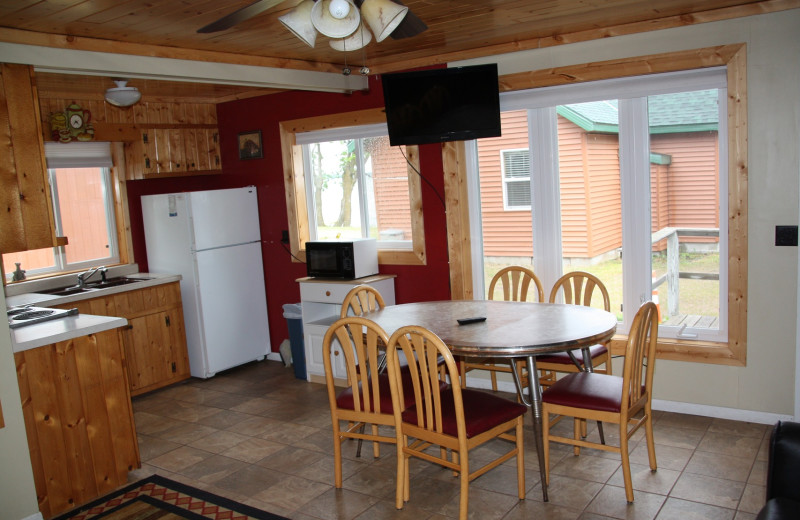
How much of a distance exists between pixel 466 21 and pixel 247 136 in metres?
2.82

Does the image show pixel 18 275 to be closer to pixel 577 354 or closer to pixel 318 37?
pixel 318 37

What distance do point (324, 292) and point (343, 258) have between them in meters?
0.31

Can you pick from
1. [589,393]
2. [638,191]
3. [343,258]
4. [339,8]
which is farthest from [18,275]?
[638,191]

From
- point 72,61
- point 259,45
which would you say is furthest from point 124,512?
point 259,45

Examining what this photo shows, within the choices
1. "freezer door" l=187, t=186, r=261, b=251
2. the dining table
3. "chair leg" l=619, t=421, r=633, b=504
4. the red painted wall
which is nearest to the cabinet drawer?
the red painted wall

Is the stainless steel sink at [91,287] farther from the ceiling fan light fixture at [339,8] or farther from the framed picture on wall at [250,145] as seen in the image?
the ceiling fan light fixture at [339,8]

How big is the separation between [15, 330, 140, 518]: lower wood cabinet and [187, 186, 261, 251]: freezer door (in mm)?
1901

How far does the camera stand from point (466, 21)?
3695mm

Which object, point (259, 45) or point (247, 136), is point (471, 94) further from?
point (247, 136)

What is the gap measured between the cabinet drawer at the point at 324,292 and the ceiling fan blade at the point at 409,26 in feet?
8.12

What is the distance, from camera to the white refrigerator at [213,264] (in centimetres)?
538

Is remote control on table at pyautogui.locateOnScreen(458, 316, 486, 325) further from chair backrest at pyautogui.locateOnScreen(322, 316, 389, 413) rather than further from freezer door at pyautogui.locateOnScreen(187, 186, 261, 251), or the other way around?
freezer door at pyautogui.locateOnScreen(187, 186, 261, 251)

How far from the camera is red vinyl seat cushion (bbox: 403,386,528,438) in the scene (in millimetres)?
2908

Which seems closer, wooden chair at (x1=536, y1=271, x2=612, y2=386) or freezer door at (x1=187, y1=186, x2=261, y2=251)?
wooden chair at (x1=536, y1=271, x2=612, y2=386)
